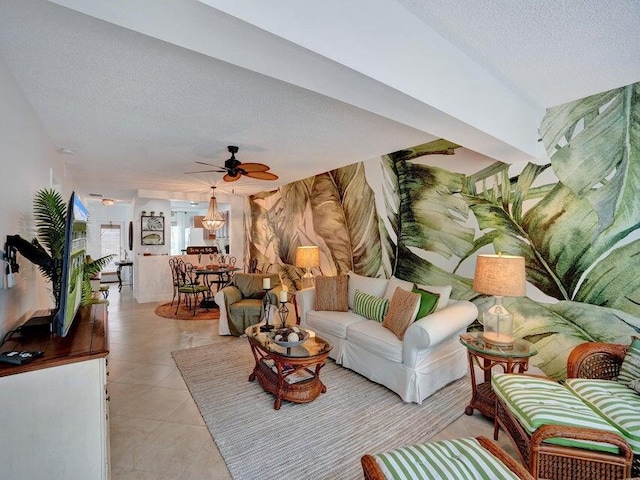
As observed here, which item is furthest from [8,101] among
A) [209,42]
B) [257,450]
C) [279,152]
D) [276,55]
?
[257,450]

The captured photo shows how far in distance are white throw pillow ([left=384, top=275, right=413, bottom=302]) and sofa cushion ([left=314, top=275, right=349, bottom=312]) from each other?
566 mm

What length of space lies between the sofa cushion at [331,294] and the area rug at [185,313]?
2.58m

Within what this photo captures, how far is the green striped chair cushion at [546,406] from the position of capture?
153 cm

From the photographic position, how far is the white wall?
1.73 metres

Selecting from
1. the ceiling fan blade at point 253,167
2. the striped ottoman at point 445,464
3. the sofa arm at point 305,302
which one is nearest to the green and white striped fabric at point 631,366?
the striped ottoman at point 445,464

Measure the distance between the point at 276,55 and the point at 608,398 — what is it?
8.56 ft

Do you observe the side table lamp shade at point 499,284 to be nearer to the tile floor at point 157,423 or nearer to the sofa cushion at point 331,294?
the tile floor at point 157,423

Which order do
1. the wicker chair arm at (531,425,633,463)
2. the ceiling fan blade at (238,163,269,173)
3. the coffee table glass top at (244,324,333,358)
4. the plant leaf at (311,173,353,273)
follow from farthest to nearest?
the plant leaf at (311,173,353,273)
the ceiling fan blade at (238,163,269,173)
the coffee table glass top at (244,324,333,358)
the wicker chair arm at (531,425,633,463)

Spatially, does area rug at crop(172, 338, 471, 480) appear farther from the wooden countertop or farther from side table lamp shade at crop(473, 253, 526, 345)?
the wooden countertop

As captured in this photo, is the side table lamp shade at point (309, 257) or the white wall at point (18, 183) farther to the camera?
the side table lamp shade at point (309, 257)

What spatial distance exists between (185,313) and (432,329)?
4.91m

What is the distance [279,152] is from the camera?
3.94 meters

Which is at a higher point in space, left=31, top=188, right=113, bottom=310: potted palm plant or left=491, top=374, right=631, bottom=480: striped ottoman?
left=31, top=188, right=113, bottom=310: potted palm plant

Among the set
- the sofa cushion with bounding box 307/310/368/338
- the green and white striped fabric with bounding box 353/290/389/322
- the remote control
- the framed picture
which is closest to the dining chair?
the framed picture
